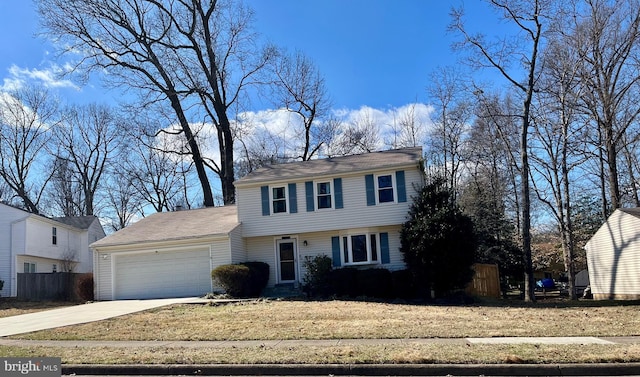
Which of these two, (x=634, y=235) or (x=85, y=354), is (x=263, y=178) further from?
(x=634, y=235)

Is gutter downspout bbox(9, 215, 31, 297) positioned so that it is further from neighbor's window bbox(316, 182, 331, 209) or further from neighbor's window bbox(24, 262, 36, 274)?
neighbor's window bbox(316, 182, 331, 209)

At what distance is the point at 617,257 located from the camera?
26.1 m

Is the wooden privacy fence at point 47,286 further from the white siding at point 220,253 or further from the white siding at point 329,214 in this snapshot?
the white siding at point 329,214

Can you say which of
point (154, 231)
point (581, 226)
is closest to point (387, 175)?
point (154, 231)

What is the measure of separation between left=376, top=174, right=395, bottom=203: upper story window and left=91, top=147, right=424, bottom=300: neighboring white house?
0.05m

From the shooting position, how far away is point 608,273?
27297mm

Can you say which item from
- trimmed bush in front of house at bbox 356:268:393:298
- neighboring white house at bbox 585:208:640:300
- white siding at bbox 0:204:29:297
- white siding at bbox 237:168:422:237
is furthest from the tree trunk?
white siding at bbox 0:204:29:297

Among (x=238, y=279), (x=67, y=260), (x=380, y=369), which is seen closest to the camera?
Answer: (x=380, y=369)

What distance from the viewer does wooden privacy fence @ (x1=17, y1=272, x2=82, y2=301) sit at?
26266mm

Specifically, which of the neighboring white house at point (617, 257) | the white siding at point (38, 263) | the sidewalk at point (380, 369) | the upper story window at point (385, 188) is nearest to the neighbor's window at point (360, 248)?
the upper story window at point (385, 188)

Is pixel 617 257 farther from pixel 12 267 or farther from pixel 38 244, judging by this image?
pixel 38 244

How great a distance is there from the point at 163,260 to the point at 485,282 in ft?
51.2

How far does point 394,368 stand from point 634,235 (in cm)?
2104

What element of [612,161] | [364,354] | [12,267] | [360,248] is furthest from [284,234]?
[612,161]
